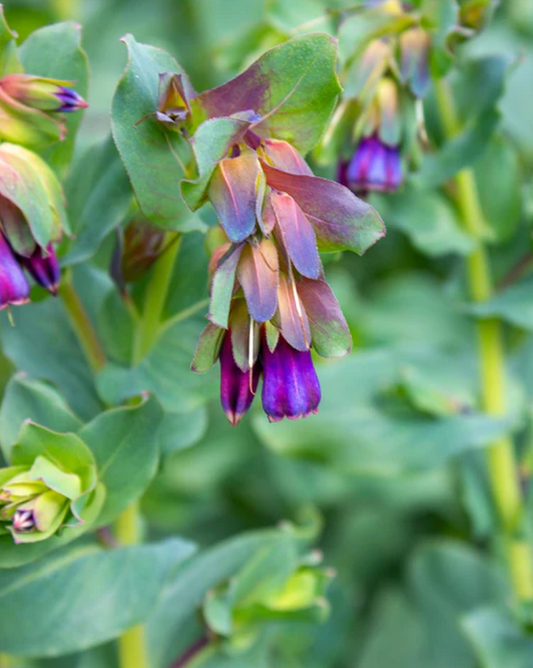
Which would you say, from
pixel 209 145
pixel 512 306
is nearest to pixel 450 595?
pixel 512 306

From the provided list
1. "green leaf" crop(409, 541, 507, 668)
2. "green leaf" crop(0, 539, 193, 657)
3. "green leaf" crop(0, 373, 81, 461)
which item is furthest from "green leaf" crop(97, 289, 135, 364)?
"green leaf" crop(409, 541, 507, 668)

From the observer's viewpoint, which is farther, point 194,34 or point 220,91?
point 194,34

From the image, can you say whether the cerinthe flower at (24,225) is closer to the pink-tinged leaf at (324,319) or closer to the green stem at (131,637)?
the pink-tinged leaf at (324,319)

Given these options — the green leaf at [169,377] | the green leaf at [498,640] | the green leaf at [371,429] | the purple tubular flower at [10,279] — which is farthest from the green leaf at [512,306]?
the purple tubular flower at [10,279]

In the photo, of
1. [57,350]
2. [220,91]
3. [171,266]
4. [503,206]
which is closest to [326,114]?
[220,91]

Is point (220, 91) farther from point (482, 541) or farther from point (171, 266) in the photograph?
point (482, 541)

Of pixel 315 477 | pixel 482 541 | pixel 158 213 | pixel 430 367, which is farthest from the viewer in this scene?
pixel 482 541
